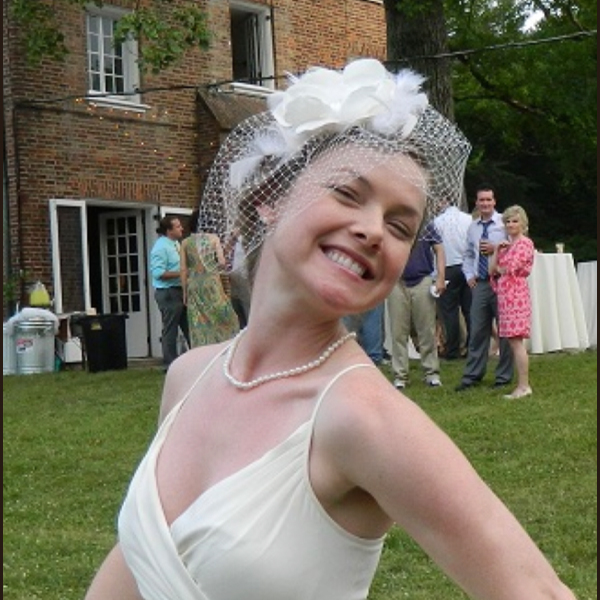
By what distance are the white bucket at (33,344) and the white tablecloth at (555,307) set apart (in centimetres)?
644

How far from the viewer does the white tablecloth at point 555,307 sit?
536 inches

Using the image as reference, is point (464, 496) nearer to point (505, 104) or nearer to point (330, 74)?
point (330, 74)

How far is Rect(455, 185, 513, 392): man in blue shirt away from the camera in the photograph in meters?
10.5

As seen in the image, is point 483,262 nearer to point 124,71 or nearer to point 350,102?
point 350,102

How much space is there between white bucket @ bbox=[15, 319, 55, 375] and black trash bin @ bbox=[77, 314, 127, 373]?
1.05 m

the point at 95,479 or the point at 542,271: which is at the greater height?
the point at 542,271

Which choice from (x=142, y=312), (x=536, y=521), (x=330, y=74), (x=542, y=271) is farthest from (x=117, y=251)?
(x=330, y=74)

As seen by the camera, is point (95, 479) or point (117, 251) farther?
Result: point (117, 251)

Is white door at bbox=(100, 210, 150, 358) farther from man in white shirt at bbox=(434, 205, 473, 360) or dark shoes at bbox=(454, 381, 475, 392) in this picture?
dark shoes at bbox=(454, 381, 475, 392)

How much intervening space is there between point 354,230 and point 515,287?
8.66 m

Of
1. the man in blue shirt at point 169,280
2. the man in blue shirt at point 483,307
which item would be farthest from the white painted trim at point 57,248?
the man in blue shirt at point 483,307

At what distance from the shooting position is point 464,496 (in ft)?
4.76

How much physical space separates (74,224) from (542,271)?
7.29m

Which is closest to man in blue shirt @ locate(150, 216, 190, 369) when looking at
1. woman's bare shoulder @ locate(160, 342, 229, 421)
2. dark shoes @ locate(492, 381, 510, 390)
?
dark shoes @ locate(492, 381, 510, 390)
